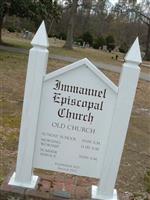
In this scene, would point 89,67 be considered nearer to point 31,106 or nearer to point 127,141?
point 31,106

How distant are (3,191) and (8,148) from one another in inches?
79.2

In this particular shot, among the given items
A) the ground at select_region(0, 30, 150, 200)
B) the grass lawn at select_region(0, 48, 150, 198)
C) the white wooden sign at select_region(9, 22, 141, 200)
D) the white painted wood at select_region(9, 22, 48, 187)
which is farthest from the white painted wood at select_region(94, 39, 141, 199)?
the grass lawn at select_region(0, 48, 150, 198)

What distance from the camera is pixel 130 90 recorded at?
384 centimetres

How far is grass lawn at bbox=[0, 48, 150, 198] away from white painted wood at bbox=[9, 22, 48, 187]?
81 cm

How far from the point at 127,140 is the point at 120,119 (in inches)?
138

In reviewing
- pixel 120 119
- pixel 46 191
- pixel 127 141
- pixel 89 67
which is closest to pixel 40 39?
pixel 89 67

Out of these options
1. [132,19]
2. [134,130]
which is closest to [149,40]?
[132,19]

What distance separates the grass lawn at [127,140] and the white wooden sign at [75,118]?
1017mm

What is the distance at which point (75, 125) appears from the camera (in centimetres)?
395

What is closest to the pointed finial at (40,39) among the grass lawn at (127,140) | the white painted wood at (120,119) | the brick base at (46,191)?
the white painted wood at (120,119)

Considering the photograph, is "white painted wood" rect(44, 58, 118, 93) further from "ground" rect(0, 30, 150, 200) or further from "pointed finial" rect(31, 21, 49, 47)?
"ground" rect(0, 30, 150, 200)

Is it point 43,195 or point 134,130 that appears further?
point 134,130

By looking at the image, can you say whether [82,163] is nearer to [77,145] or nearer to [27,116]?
[77,145]

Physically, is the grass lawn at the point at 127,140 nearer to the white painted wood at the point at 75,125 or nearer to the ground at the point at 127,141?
the ground at the point at 127,141
